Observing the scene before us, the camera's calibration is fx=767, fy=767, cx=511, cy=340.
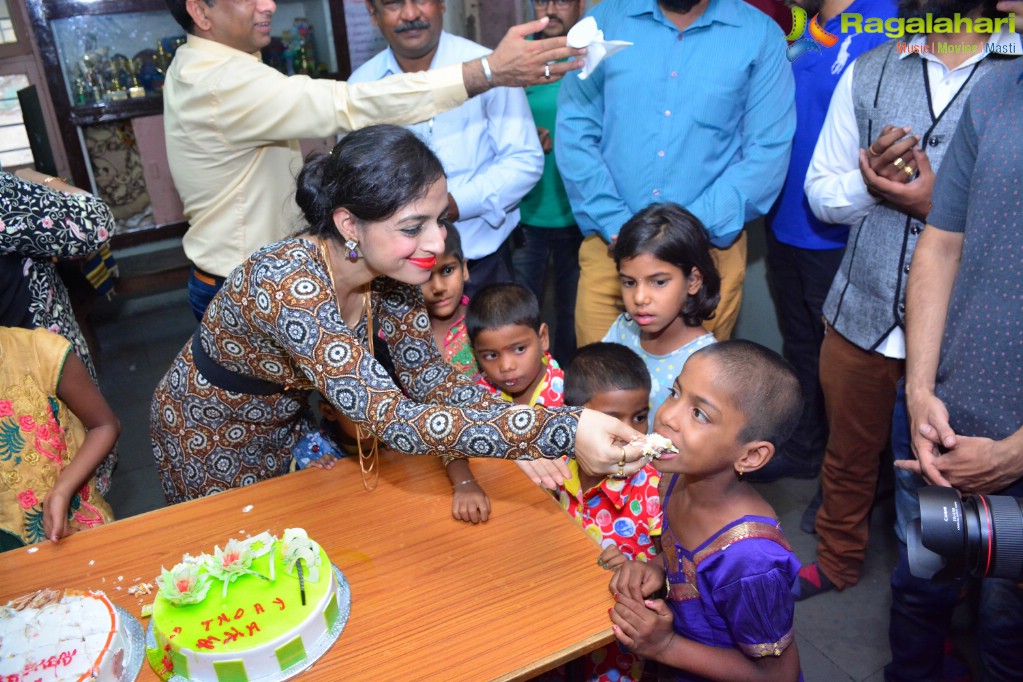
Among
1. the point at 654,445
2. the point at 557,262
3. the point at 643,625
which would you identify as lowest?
the point at 557,262

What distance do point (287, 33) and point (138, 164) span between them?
138cm

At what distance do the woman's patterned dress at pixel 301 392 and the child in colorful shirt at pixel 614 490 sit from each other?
0.31 metres

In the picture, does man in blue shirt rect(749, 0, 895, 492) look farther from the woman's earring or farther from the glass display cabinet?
the glass display cabinet

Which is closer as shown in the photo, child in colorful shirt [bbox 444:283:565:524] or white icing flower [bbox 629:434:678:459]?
white icing flower [bbox 629:434:678:459]

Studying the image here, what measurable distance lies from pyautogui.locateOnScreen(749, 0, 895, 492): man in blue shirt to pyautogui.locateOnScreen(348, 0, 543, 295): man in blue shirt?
978 millimetres

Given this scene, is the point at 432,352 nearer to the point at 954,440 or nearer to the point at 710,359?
the point at 710,359

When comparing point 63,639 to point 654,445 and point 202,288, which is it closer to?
point 654,445

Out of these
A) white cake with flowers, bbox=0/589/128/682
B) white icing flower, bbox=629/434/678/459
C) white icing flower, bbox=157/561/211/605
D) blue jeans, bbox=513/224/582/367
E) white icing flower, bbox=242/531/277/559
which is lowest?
→ blue jeans, bbox=513/224/582/367

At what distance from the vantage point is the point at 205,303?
285 cm

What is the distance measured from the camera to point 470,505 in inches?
65.4

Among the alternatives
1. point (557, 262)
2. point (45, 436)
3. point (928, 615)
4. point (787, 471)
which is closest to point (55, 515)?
point (45, 436)

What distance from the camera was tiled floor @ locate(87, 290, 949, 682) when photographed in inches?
93.6

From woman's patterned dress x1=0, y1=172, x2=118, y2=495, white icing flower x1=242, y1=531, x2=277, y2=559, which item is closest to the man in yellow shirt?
woman's patterned dress x1=0, y1=172, x2=118, y2=495

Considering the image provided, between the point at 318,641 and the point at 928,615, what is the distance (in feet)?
5.18
